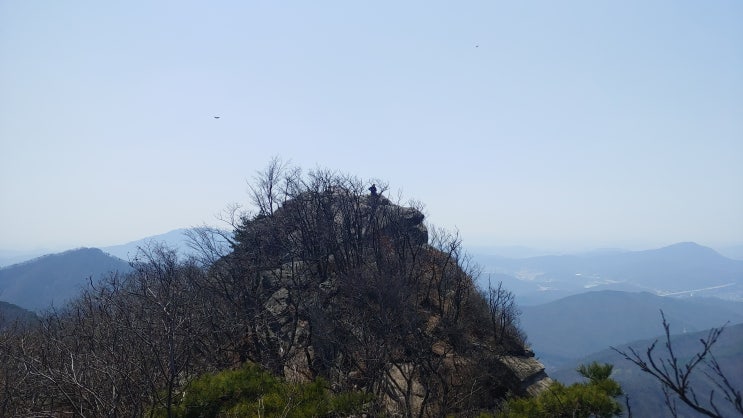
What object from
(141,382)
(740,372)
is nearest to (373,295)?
(141,382)

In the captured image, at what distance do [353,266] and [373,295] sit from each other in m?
5.39

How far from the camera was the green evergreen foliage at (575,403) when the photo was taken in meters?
10.1

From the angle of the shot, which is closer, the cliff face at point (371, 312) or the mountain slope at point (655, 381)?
the cliff face at point (371, 312)

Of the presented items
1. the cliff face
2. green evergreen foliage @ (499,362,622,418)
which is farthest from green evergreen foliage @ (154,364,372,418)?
the cliff face

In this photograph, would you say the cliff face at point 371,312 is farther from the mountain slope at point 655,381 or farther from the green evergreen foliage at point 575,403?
the mountain slope at point 655,381

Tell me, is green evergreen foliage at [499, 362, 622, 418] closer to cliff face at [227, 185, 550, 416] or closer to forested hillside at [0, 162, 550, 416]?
forested hillside at [0, 162, 550, 416]

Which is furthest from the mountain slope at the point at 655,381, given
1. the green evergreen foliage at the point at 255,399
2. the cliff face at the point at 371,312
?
the green evergreen foliage at the point at 255,399

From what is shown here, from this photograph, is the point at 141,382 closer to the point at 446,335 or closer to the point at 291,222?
the point at 446,335

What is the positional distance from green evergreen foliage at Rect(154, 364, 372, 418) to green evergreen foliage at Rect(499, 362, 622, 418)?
12.4 ft

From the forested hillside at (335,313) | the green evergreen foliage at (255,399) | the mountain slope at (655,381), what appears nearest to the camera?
the green evergreen foliage at (255,399)

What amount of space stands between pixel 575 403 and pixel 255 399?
7.34 meters

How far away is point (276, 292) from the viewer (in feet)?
95.5

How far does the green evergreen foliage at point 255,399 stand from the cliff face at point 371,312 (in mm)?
4577

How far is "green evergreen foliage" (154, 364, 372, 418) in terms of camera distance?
1002cm
